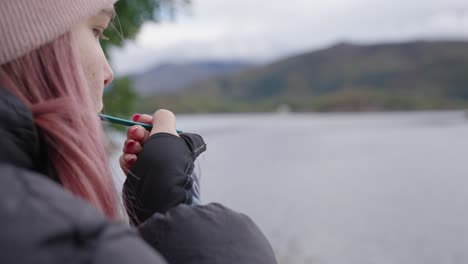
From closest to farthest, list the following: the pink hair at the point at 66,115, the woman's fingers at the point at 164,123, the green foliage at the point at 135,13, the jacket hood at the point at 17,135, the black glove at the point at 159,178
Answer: the jacket hood at the point at 17,135, the pink hair at the point at 66,115, the black glove at the point at 159,178, the woman's fingers at the point at 164,123, the green foliage at the point at 135,13

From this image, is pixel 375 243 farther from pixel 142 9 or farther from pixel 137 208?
pixel 137 208

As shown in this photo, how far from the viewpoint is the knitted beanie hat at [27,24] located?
858mm

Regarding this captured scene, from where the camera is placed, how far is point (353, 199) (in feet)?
48.2

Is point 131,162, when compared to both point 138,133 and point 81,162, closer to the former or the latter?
point 138,133

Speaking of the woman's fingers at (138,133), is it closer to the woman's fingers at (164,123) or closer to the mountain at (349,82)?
the woman's fingers at (164,123)

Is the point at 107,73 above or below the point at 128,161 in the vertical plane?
above

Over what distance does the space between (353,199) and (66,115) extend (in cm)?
1438

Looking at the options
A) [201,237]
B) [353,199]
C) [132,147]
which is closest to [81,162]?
[201,237]

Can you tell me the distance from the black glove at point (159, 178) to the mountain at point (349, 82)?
94.4 m

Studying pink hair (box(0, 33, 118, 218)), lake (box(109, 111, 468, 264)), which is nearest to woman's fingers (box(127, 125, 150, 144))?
pink hair (box(0, 33, 118, 218))

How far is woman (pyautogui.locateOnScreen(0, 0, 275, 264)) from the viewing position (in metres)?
0.60

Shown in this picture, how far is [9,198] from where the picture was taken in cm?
58

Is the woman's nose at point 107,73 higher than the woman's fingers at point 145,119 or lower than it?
higher

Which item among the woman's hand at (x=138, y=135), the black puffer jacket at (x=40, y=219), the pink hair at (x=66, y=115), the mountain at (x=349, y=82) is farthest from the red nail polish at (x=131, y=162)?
the mountain at (x=349, y=82)
